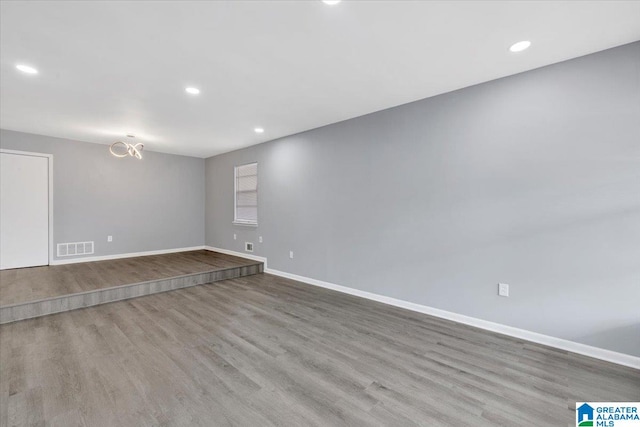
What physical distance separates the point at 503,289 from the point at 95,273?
236 inches

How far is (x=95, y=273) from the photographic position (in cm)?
459

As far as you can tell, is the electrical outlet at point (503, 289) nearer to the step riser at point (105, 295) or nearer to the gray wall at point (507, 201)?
the gray wall at point (507, 201)

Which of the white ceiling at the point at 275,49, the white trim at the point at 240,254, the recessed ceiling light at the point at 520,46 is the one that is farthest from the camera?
the white trim at the point at 240,254

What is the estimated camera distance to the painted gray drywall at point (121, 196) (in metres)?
5.27

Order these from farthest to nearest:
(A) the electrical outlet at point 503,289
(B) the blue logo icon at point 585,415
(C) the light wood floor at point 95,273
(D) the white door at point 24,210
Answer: (D) the white door at point 24,210
(C) the light wood floor at point 95,273
(A) the electrical outlet at point 503,289
(B) the blue logo icon at point 585,415

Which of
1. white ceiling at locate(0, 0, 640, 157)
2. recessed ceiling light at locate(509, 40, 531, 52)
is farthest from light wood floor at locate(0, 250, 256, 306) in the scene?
recessed ceiling light at locate(509, 40, 531, 52)

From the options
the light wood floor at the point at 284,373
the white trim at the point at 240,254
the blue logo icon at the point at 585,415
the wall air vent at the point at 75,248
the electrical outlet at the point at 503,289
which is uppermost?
the wall air vent at the point at 75,248

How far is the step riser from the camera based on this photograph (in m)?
3.12

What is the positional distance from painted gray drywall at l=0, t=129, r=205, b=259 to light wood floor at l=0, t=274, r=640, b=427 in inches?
120

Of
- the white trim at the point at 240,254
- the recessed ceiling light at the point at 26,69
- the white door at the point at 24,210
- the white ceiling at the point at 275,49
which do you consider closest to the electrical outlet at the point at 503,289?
the white ceiling at the point at 275,49

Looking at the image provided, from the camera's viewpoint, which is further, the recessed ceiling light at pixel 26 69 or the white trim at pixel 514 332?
the recessed ceiling light at pixel 26 69

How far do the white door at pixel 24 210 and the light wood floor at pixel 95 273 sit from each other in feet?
0.94

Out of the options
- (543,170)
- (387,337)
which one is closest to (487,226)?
(543,170)

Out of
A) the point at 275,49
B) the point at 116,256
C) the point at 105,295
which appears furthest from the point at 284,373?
the point at 116,256
